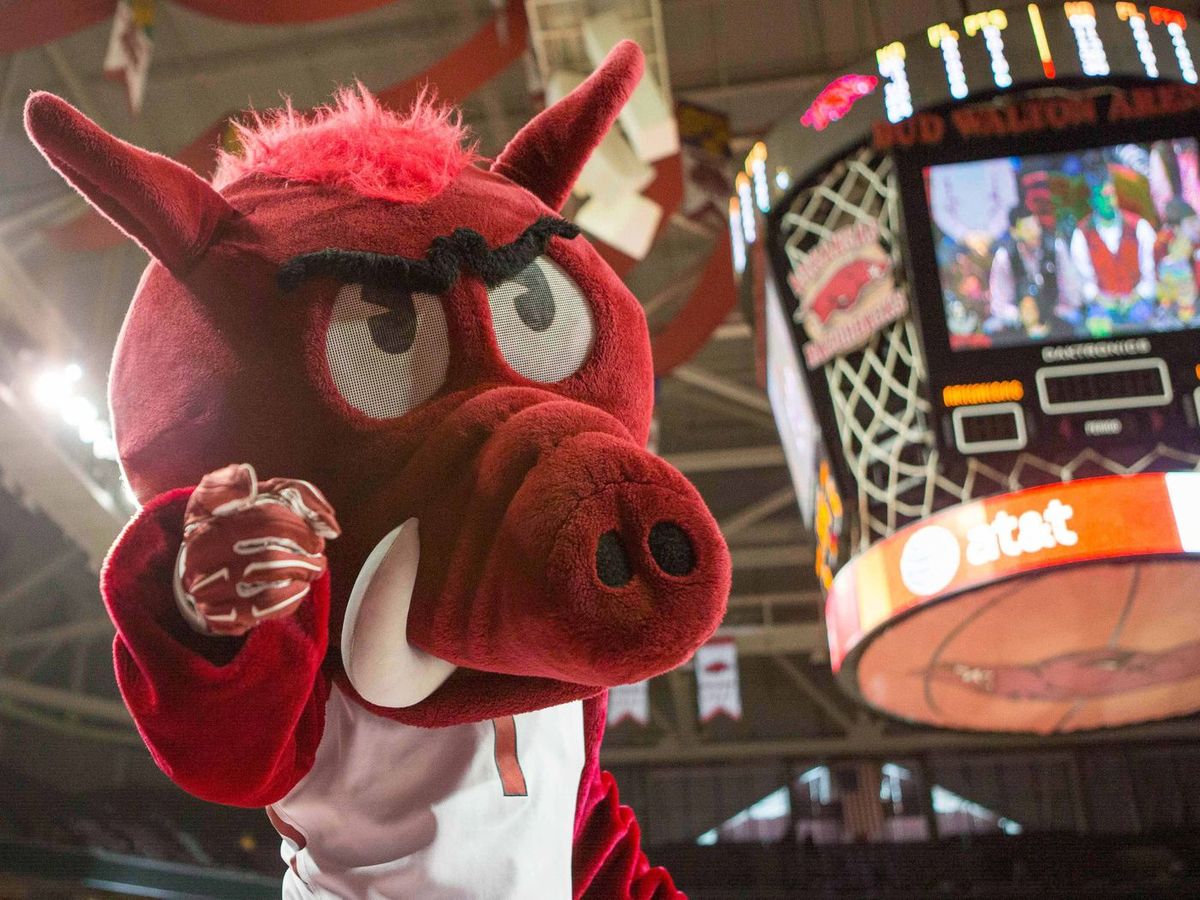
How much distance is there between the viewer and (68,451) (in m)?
5.84

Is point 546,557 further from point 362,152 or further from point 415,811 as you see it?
point 362,152

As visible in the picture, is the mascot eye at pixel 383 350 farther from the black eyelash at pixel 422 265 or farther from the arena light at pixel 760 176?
the arena light at pixel 760 176

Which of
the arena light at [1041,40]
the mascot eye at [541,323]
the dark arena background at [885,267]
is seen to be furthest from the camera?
the arena light at [1041,40]

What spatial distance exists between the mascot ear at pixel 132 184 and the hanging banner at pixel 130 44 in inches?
107

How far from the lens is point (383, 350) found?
963mm

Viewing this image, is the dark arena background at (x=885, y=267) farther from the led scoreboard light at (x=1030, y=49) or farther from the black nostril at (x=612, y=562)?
the black nostril at (x=612, y=562)

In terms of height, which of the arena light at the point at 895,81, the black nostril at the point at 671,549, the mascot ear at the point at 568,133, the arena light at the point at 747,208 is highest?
the mascot ear at the point at 568,133

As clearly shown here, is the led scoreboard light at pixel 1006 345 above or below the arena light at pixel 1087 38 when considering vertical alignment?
below

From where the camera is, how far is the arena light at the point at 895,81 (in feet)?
11.1

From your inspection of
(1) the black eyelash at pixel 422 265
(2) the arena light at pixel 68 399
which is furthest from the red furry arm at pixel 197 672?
(2) the arena light at pixel 68 399

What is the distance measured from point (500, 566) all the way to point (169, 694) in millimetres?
232

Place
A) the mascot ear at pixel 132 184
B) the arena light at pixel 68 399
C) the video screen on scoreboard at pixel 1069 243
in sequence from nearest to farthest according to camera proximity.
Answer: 1. the mascot ear at pixel 132 184
2. the video screen on scoreboard at pixel 1069 243
3. the arena light at pixel 68 399

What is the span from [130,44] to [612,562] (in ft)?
10.5

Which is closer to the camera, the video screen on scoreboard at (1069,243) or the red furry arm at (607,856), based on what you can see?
the red furry arm at (607,856)
